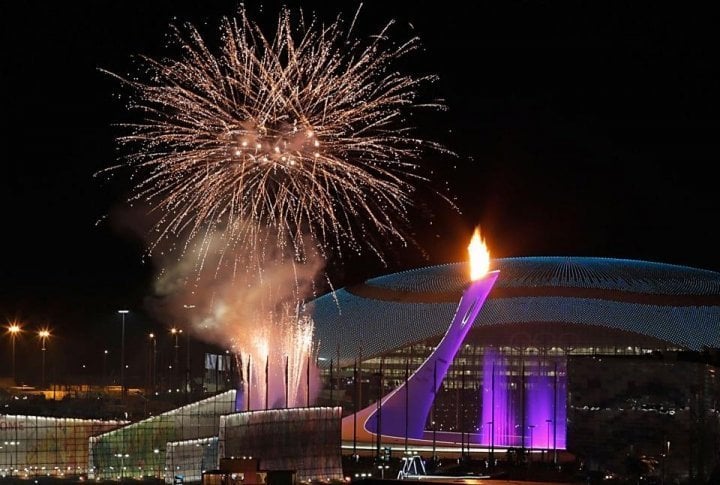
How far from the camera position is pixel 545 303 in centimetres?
7188

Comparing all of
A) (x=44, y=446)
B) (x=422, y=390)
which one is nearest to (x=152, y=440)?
(x=44, y=446)

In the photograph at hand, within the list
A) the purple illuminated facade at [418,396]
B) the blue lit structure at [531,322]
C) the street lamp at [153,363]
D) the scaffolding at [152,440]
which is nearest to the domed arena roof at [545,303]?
the blue lit structure at [531,322]

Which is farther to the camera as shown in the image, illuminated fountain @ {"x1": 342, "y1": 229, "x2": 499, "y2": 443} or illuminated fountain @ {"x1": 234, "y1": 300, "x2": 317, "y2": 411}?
illuminated fountain @ {"x1": 234, "y1": 300, "x2": 317, "y2": 411}

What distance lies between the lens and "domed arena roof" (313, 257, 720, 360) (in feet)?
233

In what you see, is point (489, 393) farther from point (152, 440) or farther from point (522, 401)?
point (152, 440)

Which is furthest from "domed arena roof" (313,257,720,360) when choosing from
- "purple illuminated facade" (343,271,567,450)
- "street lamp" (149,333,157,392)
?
"street lamp" (149,333,157,392)

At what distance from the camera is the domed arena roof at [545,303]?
70938mm

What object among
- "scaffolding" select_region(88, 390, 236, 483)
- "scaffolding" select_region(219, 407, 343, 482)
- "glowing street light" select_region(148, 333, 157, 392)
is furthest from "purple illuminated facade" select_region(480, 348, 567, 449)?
"glowing street light" select_region(148, 333, 157, 392)

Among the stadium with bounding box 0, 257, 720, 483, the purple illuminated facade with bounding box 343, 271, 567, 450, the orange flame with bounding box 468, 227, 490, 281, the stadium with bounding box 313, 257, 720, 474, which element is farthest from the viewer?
the stadium with bounding box 313, 257, 720, 474

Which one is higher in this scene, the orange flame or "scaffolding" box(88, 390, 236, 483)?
the orange flame

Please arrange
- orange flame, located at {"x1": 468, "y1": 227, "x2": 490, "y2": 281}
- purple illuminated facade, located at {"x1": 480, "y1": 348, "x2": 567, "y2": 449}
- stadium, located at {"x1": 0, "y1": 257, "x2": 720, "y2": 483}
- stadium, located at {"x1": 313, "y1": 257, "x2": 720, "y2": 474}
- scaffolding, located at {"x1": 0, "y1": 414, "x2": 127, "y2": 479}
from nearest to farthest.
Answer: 1. stadium, located at {"x1": 0, "y1": 257, "x2": 720, "y2": 483}
2. scaffolding, located at {"x1": 0, "y1": 414, "x2": 127, "y2": 479}
3. orange flame, located at {"x1": 468, "y1": 227, "x2": 490, "y2": 281}
4. purple illuminated facade, located at {"x1": 480, "y1": 348, "x2": 567, "y2": 449}
5. stadium, located at {"x1": 313, "y1": 257, "x2": 720, "y2": 474}

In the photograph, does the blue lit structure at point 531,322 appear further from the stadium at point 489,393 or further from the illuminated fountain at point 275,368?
the illuminated fountain at point 275,368

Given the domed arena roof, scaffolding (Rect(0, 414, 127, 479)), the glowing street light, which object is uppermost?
the domed arena roof

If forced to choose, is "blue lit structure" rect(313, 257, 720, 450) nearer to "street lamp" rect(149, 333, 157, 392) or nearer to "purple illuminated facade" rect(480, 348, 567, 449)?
"purple illuminated facade" rect(480, 348, 567, 449)
